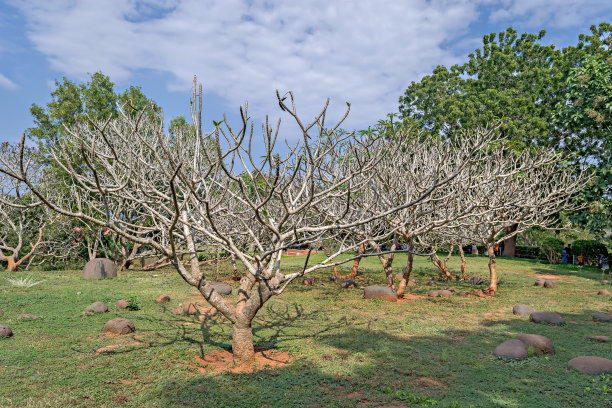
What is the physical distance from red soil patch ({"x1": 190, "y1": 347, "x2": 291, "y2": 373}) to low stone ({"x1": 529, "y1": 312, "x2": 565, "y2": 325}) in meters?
6.63

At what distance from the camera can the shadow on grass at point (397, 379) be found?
5.15 meters

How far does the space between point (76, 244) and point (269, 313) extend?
49.6ft

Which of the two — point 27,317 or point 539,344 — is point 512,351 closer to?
point 539,344

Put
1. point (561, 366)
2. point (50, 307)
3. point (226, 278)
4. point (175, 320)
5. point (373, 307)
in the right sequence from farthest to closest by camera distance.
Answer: point (226, 278) → point (373, 307) → point (50, 307) → point (175, 320) → point (561, 366)

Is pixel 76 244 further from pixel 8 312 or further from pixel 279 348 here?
pixel 279 348

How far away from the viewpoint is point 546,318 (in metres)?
9.62

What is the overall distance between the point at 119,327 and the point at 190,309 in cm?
226

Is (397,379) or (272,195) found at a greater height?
(272,195)

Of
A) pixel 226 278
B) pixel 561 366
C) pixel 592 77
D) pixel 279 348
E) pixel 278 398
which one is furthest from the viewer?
pixel 592 77

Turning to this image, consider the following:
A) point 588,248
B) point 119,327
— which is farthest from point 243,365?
point 588,248

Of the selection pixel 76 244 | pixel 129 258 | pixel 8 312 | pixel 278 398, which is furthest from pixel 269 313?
pixel 76 244

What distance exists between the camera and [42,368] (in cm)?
608

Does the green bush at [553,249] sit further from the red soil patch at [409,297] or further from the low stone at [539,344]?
the low stone at [539,344]

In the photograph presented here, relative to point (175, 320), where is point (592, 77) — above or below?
above
